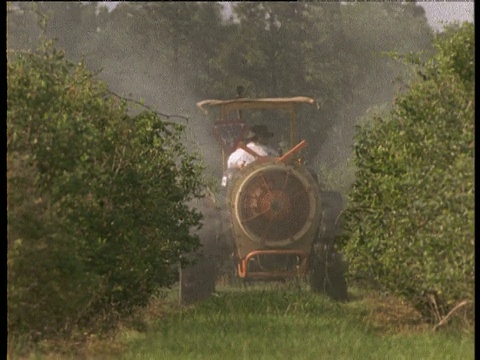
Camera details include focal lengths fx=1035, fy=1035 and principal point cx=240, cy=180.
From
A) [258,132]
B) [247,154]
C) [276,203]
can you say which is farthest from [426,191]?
[258,132]

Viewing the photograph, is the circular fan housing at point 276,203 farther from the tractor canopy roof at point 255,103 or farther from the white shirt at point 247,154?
the tractor canopy roof at point 255,103

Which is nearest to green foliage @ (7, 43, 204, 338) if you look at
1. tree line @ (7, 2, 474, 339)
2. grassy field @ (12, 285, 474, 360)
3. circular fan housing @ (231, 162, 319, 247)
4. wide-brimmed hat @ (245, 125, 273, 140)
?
tree line @ (7, 2, 474, 339)

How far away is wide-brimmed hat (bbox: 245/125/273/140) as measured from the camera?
16.7 metres

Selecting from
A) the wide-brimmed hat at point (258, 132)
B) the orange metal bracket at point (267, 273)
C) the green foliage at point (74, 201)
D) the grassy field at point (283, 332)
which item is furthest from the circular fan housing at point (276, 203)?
the green foliage at point (74, 201)

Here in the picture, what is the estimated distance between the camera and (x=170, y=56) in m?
13.8

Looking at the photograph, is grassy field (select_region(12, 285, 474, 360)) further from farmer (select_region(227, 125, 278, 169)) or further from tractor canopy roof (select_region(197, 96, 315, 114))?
tractor canopy roof (select_region(197, 96, 315, 114))

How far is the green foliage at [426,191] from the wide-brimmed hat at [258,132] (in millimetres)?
3229

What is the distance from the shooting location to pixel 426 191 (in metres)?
11.3

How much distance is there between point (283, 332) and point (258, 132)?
4626mm

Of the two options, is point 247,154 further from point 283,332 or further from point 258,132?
point 283,332

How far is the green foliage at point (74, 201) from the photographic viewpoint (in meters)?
10.0

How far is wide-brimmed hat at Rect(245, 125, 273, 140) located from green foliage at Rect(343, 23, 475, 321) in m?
3.23

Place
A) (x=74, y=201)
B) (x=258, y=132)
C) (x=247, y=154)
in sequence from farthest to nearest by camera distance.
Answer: (x=258, y=132)
(x=247, y=154)
(x=74, y=201)

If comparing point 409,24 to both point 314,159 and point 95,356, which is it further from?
point 95,356
